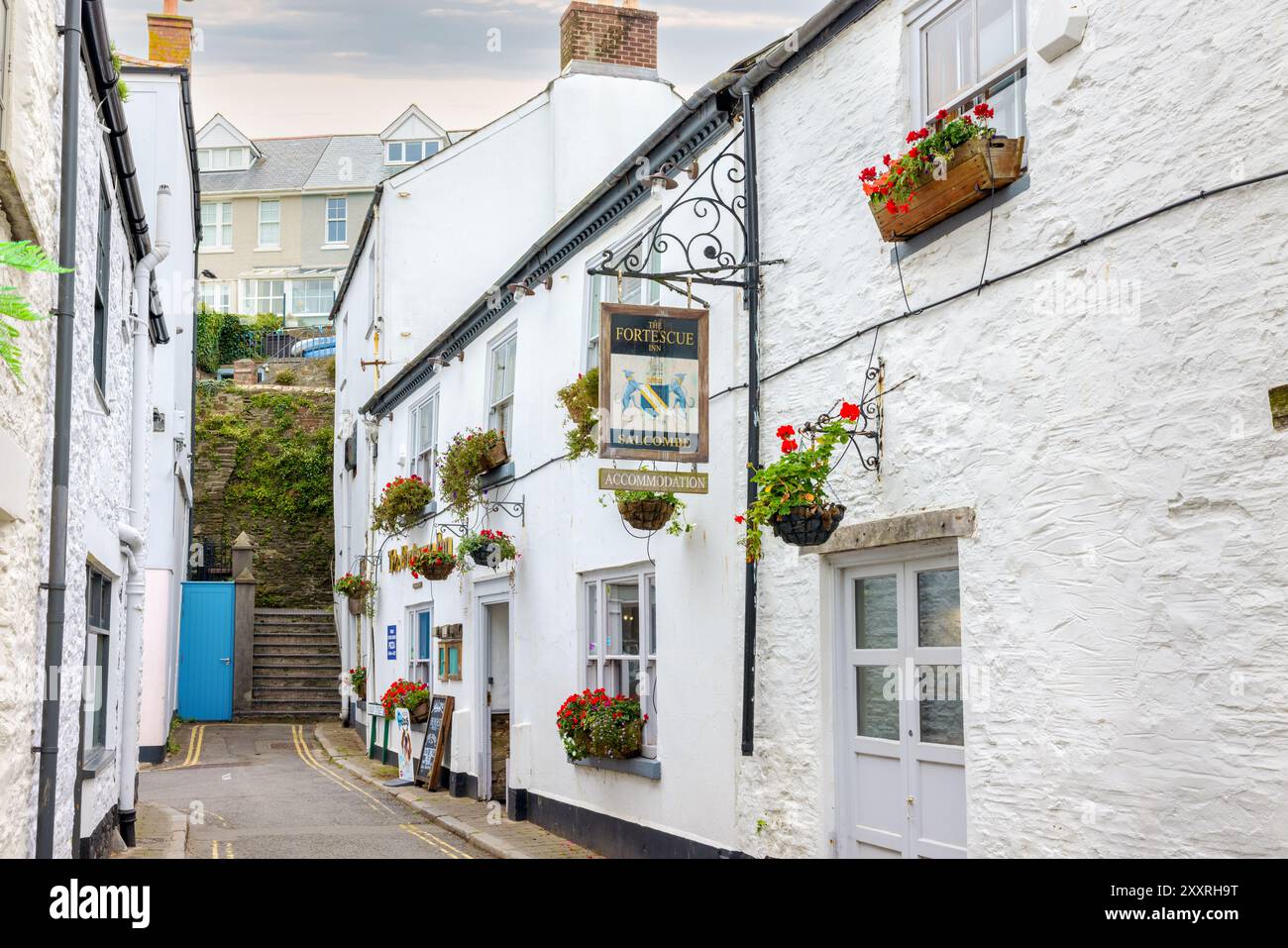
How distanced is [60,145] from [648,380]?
3645mm

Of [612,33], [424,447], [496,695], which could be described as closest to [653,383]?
[496,695]

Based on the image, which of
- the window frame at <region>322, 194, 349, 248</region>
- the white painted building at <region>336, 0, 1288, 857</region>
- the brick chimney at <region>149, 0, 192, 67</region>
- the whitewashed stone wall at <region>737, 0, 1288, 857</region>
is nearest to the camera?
the whitewashed stone wall at <region>737, 0, 1288, 857</region>

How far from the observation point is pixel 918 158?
691cm

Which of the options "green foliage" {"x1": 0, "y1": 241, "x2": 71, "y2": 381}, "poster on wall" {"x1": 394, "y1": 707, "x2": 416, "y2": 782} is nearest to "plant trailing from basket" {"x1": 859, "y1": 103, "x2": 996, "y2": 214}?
"green foliage" {"x1": 0, "y1": 241, "x2": 71, "y2": 381}

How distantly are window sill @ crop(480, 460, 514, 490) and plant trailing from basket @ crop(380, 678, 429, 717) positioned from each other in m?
3.99

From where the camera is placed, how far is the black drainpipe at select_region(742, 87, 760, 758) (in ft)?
28.8

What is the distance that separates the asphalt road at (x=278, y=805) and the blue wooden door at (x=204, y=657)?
7.56 feet

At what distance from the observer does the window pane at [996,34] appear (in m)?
6.89

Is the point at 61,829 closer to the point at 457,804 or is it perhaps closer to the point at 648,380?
the point at 648,380

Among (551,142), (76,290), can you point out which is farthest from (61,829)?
(551,142)

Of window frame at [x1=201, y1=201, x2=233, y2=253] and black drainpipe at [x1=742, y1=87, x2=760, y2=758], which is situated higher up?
window frame at [x1=201, y1=201, x2=233, y2=253]

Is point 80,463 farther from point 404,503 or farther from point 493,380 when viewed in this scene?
point 404,503

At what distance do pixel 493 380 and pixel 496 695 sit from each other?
3.67m

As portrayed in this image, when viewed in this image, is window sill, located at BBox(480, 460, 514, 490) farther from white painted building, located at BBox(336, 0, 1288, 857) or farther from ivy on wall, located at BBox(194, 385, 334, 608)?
ivy on wall, located at BBox(194, 385, 334, 608)
